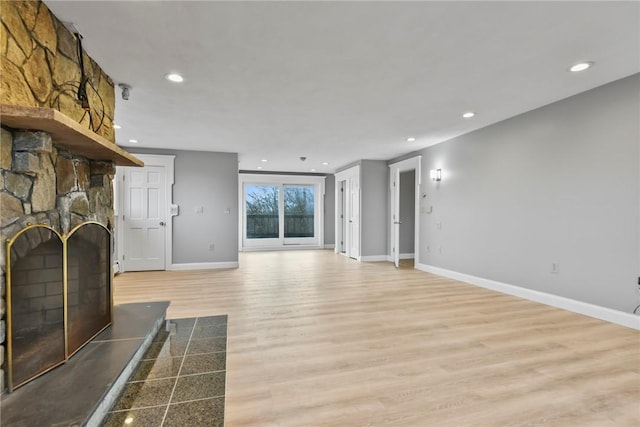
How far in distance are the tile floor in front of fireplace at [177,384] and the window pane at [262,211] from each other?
6432 millimetres

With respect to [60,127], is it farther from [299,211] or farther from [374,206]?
[299,211]

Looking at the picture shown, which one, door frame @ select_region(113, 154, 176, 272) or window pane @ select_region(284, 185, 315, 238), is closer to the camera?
door frame @ select_region(113, 154, 176, 272)

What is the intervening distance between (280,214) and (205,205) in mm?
3486

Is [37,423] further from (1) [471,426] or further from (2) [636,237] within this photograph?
(2) [636,237]

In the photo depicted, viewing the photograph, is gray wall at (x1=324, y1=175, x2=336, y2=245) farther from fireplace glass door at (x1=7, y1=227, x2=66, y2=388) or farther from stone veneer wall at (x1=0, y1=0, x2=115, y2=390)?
fireplace glass door at (x1=7, y1=227, x2=66, y2=388)

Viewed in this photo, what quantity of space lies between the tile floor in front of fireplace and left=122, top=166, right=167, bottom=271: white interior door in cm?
343

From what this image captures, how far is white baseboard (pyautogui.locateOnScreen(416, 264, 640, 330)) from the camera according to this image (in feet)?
9.59

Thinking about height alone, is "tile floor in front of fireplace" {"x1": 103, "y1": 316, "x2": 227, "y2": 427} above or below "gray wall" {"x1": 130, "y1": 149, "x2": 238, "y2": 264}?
below

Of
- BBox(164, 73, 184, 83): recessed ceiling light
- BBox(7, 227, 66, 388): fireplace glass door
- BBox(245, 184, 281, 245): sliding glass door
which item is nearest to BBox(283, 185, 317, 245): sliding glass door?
BBox(245, 184, 281, 245): sliding glass door

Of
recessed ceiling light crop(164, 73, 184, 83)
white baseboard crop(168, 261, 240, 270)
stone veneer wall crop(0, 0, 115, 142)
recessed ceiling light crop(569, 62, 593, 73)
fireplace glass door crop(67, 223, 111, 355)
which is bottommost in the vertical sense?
white baseboard crop(168, 261, 240, 270)

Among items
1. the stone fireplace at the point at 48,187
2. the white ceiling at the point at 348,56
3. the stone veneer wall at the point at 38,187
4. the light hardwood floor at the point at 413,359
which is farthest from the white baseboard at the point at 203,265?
the stone veneer wall at the point at 38,187

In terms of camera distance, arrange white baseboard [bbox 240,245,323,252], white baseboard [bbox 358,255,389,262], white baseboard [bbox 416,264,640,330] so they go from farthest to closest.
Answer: white baseboard [bbox 240,245,323,252] → white baseboard [bbox 358,255,389,262] → white baseboard [bbox 416,264,640,330]

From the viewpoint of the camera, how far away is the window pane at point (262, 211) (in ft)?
29.9

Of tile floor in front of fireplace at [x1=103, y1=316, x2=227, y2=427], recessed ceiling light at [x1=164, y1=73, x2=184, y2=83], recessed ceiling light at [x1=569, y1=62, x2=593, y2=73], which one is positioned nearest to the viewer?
tile floor in front of fireplace at [x1=103, y1=316, x2=227, y2=427]
